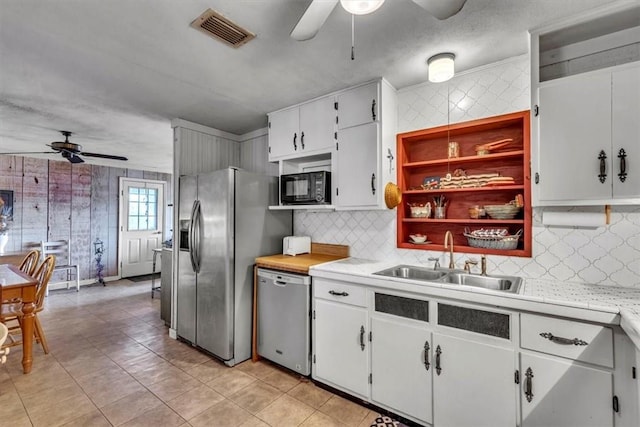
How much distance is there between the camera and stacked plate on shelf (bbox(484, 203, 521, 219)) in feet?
6.96

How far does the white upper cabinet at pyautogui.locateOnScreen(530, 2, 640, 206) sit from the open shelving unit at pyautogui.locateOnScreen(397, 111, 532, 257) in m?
0.27

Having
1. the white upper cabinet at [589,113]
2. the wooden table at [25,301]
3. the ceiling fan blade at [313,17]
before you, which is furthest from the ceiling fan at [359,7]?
the wooden table at [25,301]

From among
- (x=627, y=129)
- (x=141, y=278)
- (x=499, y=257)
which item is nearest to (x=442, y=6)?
(x=627, y=129)

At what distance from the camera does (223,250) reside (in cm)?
280

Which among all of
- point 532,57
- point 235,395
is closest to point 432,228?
point 532,57

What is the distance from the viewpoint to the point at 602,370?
54.7 inches

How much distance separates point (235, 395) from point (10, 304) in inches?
103

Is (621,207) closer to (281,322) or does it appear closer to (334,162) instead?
(334,162)

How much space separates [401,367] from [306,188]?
5.45 ft

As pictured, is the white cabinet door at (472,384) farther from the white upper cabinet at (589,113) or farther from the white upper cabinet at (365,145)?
the white upper cabinet at (365,145)

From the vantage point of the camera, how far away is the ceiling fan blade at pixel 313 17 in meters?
1.24

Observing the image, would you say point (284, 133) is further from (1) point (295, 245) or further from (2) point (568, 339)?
(2) point (568, 339)

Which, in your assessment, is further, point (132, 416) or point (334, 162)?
point (334, 162)

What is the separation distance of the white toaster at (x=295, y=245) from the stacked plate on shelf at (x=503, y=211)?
1.76 metres
